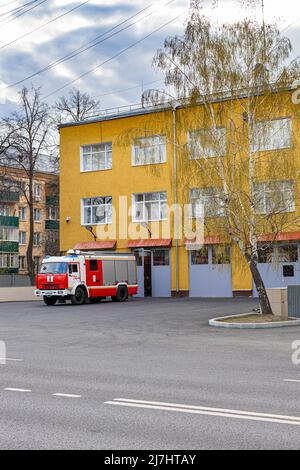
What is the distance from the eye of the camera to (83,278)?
3631 centimetres

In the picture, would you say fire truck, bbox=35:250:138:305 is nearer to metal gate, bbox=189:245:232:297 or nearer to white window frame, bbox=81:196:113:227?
metal gate, bbox=189:245:232:297

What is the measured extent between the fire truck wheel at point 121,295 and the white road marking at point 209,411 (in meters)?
30.1

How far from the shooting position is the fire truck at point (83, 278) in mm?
35375

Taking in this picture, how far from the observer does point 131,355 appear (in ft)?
46.5

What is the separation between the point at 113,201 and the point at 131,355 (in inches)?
1219

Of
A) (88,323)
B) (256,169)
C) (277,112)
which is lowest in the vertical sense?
(88,323)

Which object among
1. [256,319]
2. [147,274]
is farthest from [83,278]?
[256,319]

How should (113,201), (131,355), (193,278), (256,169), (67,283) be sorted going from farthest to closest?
(113,201)
(193,278)
(67,283)
(256,169)
(131,355)

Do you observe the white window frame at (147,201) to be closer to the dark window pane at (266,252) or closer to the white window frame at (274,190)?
the dark window pane at (266,252)

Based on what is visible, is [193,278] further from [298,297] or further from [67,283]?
[298,297]

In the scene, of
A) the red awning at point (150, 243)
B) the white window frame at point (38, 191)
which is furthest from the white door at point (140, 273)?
the white window frame at point (38, 191)

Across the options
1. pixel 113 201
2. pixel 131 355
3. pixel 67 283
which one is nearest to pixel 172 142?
pixel 131 355

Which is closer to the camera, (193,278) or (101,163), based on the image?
(193,278)

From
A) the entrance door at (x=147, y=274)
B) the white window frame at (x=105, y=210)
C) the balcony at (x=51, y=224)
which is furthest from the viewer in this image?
the balcony at (x=51, y=224)
